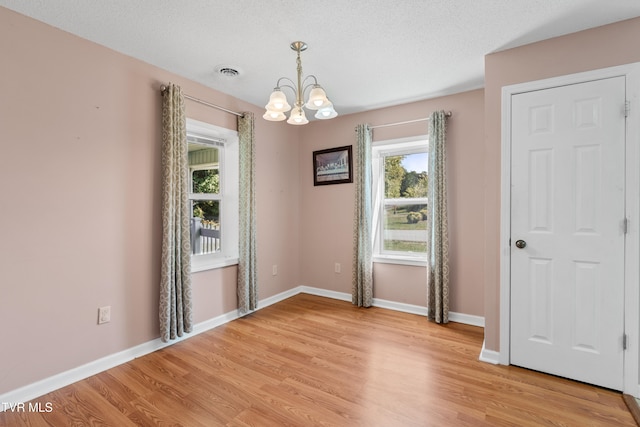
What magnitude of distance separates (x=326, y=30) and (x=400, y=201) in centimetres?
221

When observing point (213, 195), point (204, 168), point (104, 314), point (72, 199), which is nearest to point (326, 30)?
point (204, 168)

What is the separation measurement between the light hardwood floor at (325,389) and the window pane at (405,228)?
1.12m

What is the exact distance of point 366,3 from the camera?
5.97ft

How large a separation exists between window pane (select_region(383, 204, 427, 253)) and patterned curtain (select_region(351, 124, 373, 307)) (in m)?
0.27

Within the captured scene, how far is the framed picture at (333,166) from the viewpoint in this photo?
3906 mm

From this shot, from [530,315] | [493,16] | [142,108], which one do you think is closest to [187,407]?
[142,108]

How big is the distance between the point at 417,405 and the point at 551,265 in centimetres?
139

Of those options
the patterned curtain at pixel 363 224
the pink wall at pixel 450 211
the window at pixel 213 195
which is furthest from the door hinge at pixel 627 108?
the window at pixel 213 195

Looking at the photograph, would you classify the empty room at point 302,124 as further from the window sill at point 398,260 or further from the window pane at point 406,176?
the window pane at point 406,176

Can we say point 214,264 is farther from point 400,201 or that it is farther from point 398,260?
point 400,201

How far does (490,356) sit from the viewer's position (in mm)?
2377

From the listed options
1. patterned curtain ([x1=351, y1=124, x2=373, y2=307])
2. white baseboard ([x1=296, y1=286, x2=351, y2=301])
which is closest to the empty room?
patterned curtain ([x1=351, y1=124, x2=373, y2=307])

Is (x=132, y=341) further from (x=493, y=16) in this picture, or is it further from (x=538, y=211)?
(x=493, y=16)

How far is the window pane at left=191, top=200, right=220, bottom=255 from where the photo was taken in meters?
3.20
